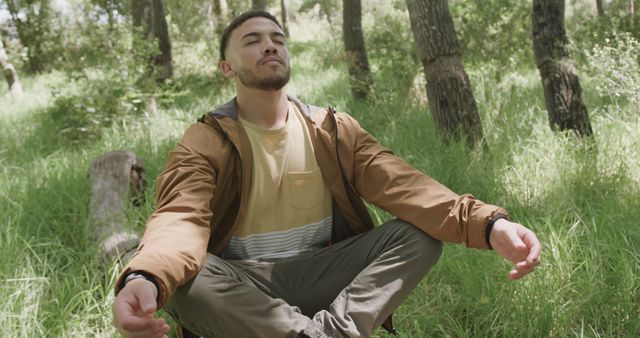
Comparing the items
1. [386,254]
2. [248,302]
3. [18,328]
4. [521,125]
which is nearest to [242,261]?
[248,302]

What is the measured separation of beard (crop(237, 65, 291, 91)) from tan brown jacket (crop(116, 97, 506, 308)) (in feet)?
0.45

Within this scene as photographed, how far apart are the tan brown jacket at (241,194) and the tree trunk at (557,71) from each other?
9.79ft

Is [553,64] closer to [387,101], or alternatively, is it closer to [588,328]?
[387,101]

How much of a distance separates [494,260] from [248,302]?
157cm

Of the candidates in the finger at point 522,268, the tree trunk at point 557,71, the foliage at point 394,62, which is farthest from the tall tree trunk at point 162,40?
the finger at point 522,268

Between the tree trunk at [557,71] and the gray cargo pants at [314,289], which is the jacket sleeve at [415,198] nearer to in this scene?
the gray cargo pants at [314,289]

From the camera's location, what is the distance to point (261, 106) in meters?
2.53

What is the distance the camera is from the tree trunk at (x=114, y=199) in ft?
10.9

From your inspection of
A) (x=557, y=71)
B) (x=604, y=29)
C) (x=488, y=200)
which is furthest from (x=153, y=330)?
(x=604, y=29)

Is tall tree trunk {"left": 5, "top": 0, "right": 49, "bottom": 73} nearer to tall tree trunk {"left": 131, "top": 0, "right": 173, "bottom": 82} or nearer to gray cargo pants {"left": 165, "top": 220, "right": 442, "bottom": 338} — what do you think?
tall tree trunk {"left": 131, "top": 0, "right": 173, "bottom": 82}

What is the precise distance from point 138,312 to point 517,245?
4.24ft

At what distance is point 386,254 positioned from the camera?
2.22 m

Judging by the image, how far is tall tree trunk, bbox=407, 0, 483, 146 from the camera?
4.64 meters

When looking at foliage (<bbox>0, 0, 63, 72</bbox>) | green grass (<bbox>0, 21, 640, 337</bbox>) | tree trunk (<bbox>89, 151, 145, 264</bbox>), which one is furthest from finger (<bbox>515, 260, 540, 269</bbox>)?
foliage (<bbox>0, 0, 63, 72</bbox>)
